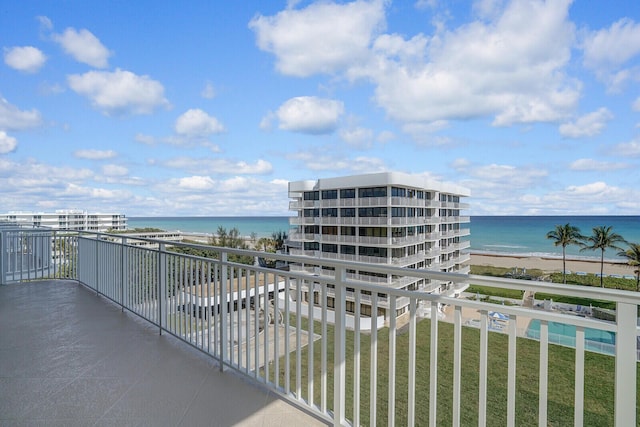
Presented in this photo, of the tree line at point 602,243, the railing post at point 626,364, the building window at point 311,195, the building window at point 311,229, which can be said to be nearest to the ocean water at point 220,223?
the building window at point 311,229

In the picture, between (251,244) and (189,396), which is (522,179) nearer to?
(251,244)

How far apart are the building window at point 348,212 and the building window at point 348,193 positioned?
902 millimetres

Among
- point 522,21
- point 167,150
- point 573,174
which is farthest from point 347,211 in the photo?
point 573,174

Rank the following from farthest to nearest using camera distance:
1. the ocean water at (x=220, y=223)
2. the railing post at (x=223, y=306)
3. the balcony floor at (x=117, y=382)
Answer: the ocean water at (x=220, y=223)
the railing post at (x=223, y=306)
the balcony floor at (x=117, y=382)

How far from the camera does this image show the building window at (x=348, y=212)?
82.7 ft

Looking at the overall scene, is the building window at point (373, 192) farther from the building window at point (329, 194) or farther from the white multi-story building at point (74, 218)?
the white multi-story building at point (74, 218)

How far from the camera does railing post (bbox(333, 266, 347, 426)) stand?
1666mm

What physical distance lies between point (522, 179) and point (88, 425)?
5578 centimetres

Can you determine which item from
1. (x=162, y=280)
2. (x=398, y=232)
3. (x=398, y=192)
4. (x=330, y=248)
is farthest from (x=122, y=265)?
(x=330, y=248)

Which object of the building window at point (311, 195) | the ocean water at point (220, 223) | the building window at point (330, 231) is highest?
the building window at point (311, 195)

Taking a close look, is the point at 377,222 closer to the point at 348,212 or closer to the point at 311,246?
the point at 348,212

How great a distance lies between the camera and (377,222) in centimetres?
2400

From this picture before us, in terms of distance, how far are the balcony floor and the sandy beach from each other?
33452 millimetres

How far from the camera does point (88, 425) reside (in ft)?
5.82
